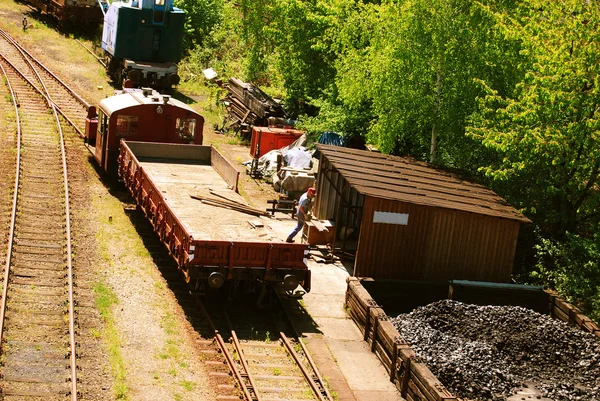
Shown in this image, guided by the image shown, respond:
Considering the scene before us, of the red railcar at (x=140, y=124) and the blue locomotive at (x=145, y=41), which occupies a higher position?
the blue locomotive at (x=145, y=41)

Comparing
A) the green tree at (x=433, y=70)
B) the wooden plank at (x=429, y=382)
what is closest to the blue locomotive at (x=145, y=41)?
the green tree at (x=433, y=70)

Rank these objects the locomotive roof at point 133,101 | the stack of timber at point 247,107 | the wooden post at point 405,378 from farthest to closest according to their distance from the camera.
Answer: the stack of timber at point 247,107, the locomotive roof at point 133,101, the wooden post at point 405,378

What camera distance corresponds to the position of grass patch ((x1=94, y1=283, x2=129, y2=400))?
44.8 ft

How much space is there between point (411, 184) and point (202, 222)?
5309 millimetres

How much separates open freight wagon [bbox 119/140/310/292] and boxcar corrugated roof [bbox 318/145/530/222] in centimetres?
263

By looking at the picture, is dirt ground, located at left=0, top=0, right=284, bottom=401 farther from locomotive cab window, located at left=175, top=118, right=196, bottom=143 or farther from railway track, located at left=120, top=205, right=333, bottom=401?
locomotive cab window, located at left=175, top=118, right=196, bottom=143

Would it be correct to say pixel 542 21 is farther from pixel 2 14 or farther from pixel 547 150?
pixel 2 14

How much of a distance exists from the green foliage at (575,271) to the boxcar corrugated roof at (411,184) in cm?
126

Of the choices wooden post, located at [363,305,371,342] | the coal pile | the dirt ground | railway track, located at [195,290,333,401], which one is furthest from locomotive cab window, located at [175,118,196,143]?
wooden post, located at [363,305,371,342]

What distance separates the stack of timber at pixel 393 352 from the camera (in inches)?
556

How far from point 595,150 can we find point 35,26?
30.4m

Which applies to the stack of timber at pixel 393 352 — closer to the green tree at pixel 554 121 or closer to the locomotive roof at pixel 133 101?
the green tree at pixel 554 121

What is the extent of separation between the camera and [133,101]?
2464 cm

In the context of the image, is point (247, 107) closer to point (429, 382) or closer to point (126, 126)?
point (126, 126)
